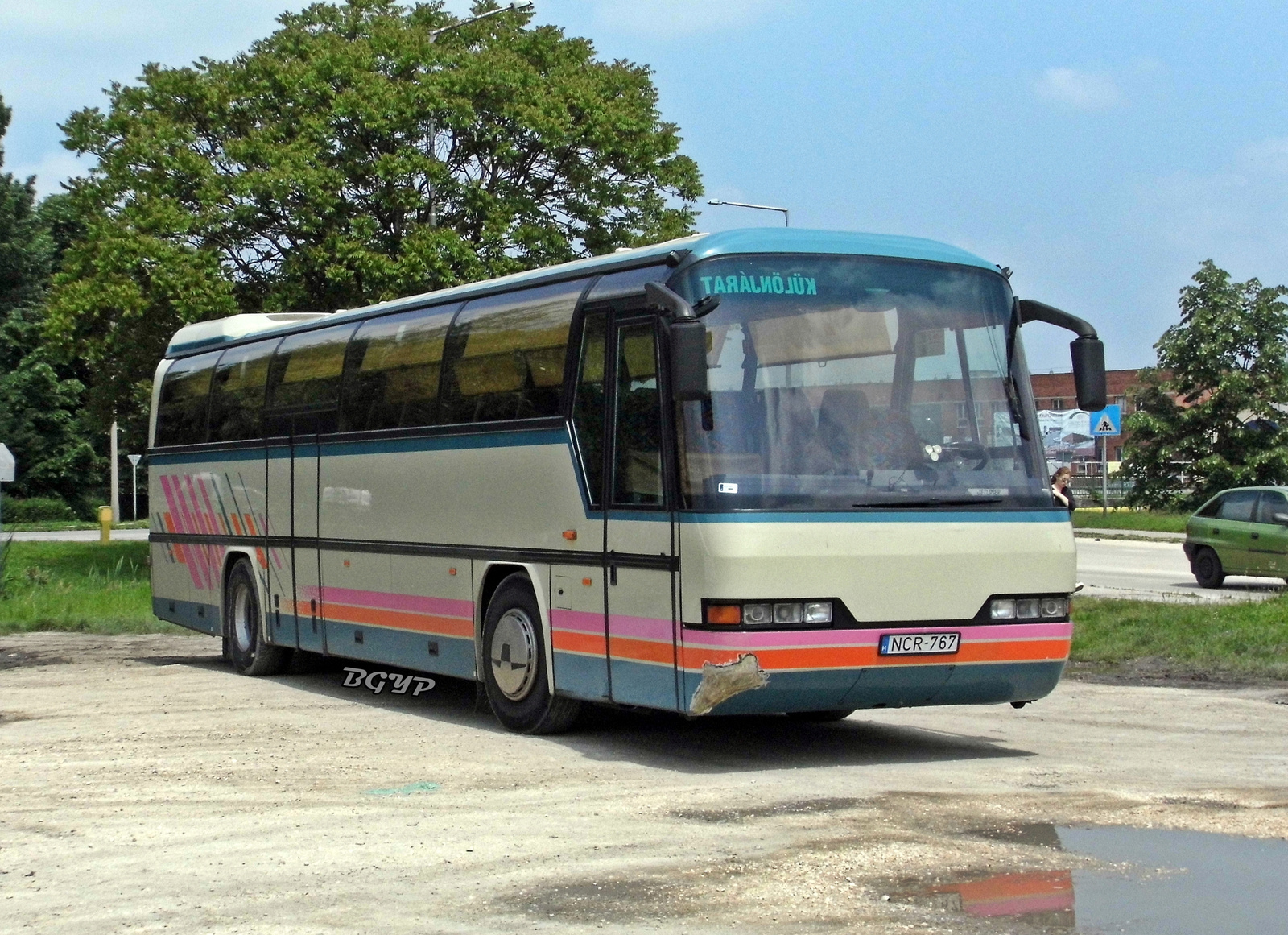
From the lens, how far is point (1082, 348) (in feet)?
38.9

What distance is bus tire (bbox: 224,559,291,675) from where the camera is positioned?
17734mm

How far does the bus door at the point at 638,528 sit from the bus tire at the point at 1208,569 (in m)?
19.4

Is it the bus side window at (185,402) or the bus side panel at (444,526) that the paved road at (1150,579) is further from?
the bus side panel at (444,526)

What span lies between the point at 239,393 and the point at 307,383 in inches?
74.9

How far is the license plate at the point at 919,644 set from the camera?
35.4ft

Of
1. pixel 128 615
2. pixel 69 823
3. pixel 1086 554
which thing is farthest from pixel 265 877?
pixel 1086 554

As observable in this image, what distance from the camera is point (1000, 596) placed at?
11.2 m

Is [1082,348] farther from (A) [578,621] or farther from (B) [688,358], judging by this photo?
(A) [578,621]

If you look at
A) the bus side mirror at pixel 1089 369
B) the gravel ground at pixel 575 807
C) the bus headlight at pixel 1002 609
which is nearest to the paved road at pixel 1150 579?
the gravel ground at pixel 575 807

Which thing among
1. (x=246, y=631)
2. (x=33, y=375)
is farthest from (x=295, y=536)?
(x=33, y=375)

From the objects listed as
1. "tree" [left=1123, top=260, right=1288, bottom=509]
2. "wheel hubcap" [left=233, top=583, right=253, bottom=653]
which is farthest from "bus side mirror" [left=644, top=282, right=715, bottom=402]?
"tree" [left=1123, top=260, right=1288, bottom=509]

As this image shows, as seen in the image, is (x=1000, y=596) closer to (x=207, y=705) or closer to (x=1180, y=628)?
(x=207, y=705)

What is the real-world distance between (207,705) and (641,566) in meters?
5.00

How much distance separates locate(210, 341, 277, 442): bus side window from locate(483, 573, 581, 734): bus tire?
521cm
